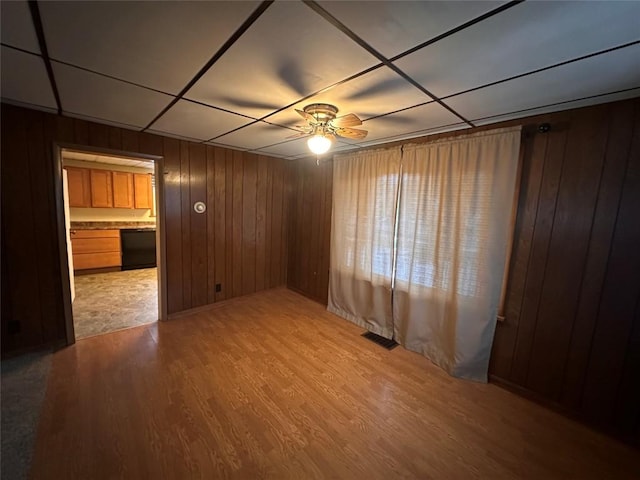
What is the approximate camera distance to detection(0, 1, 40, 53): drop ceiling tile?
40.3 inches

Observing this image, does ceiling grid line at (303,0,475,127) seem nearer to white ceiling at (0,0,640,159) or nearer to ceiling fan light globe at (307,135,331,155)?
white ceiling at (0,0,640,159)

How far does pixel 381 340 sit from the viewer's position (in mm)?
2994

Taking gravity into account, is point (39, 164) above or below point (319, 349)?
above

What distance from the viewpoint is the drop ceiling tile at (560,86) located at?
1.27 meters

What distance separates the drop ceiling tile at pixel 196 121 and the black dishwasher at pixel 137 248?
378 centimetres

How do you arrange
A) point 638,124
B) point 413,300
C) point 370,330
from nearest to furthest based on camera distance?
1. point 638,124
2. point 413,300
3. point 370,330

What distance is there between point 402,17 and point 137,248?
6.55 m

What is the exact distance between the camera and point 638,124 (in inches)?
64.7

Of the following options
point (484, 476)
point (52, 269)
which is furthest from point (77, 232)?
point (484, 476)

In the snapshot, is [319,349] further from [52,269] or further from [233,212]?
[52,269]

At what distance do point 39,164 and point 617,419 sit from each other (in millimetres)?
5198

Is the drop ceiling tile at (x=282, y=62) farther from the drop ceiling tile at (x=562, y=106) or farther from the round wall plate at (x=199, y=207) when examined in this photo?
the round wall plate at (x=199, y=207)

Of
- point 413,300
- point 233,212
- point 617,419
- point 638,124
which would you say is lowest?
point 617,419

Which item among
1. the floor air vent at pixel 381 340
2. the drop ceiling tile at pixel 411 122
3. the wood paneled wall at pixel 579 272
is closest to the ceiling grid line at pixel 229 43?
the drop ceiling tile at pixel 411 122
